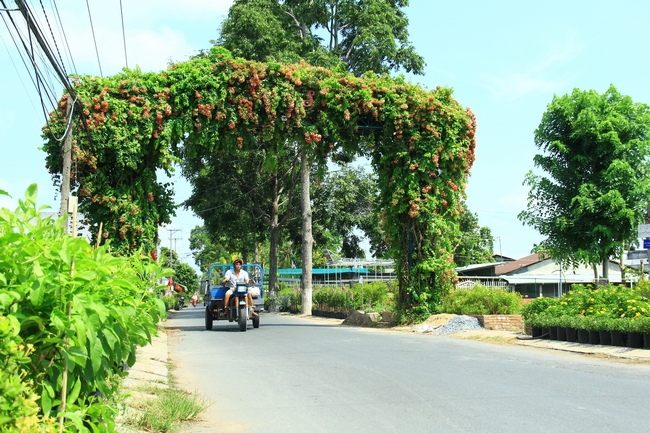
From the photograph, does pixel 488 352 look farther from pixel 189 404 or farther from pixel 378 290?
pixel 378 290

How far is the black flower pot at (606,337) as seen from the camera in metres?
12.6

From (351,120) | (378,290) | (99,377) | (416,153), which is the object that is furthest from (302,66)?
(99,377)

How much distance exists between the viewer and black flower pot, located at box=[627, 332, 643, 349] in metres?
12.0

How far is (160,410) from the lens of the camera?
21.8 ft

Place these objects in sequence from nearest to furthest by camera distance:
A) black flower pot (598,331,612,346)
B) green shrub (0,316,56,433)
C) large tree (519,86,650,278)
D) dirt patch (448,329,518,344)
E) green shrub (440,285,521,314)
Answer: green shrub (0,316,56,433) < black flower pot (598,331,612,346) < dirt patch (448,329,518,344) < green shrub (440,285,521,314) < large tree (519,86,650,278)

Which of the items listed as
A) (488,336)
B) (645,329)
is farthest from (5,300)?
(488,336)

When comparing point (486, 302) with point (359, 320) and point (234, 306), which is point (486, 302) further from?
point (234, 306)

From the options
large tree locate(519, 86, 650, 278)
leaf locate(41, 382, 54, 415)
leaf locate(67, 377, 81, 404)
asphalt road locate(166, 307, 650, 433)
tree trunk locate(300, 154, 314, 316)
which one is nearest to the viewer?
leaf locate(41, 382, 54, 415)

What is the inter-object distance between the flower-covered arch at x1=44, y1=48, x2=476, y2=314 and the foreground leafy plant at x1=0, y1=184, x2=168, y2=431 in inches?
558

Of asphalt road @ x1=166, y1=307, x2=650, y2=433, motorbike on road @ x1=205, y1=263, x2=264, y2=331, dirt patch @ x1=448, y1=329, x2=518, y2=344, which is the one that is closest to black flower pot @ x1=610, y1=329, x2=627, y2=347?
asphalt road @ x1=166, y1=307, x2=650, y2=433

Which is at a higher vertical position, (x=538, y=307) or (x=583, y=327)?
(x=538, y=307)

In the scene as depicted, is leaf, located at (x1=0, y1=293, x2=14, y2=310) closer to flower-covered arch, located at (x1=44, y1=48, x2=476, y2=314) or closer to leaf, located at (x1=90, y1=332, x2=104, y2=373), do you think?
leaf, located at (x1=90, y1=332, x2=104, y2=373)

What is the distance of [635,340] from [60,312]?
37.6 feet

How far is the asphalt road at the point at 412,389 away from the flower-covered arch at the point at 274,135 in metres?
6.51
